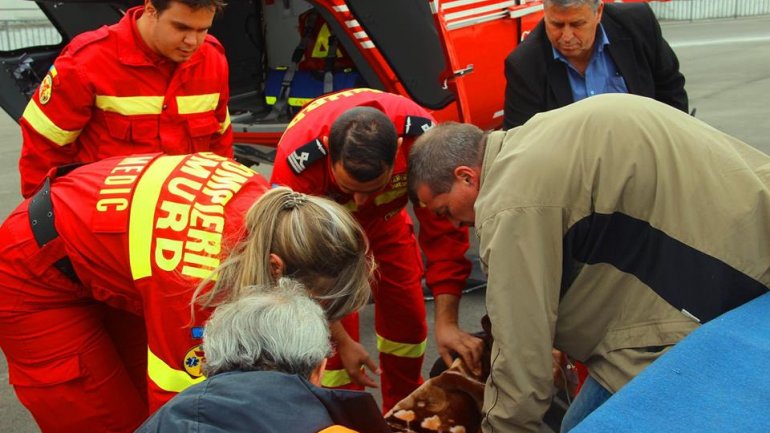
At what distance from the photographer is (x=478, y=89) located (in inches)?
196

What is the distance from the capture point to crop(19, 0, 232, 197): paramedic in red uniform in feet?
9.75

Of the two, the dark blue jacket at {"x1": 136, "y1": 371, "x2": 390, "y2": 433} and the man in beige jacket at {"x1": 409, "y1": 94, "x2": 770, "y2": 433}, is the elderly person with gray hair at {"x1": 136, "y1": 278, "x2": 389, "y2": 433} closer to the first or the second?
the dark blue jacket at {"x1": 136, "y1": 371, "x2": 390, "y2": 433}

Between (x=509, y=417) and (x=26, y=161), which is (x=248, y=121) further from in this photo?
Result: (x=509, y=417)

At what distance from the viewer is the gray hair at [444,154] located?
210cm

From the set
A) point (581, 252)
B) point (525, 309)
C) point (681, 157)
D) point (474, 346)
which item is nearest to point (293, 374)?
point (525, 309)

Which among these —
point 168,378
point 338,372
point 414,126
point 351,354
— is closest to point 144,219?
point 168,378

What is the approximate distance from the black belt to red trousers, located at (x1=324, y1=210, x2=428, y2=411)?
112cm

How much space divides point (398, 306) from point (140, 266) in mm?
1443

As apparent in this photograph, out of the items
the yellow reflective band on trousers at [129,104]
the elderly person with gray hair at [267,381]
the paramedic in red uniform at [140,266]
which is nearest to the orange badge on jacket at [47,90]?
the yellow reflective band on trousers at [129,104]

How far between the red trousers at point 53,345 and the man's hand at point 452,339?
3.14 feet

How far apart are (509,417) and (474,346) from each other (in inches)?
25.3

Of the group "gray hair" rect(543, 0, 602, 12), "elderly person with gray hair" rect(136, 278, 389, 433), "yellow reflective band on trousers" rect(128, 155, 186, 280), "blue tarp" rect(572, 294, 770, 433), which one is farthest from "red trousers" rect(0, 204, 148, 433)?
"gray hair" rect(543, 0, 602, 12)

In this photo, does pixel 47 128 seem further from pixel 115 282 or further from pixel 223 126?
pixel 115 282

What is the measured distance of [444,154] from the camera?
6.98 feet
